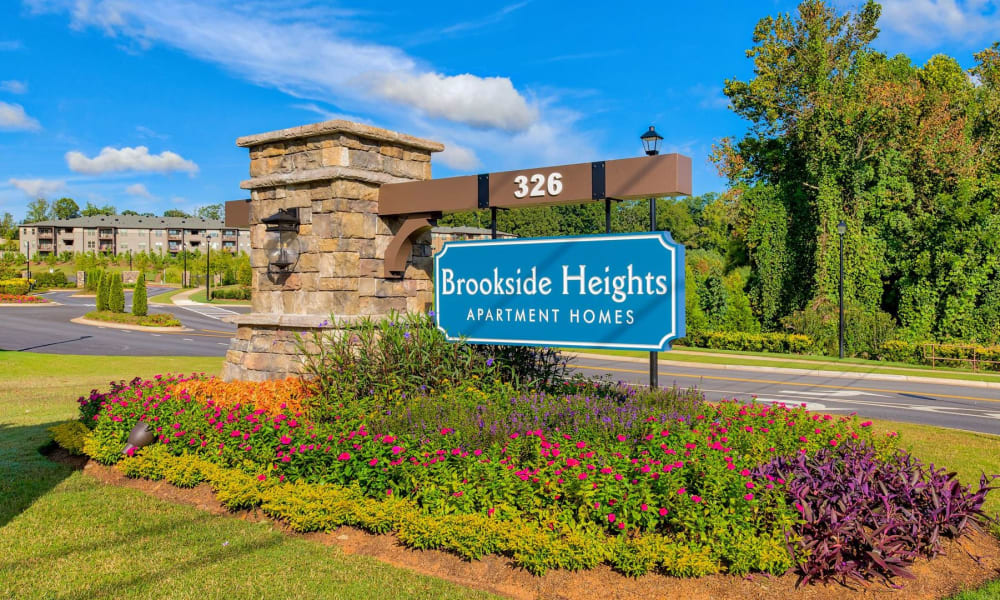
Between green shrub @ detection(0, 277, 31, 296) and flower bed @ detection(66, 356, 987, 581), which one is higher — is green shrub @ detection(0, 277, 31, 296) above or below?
above

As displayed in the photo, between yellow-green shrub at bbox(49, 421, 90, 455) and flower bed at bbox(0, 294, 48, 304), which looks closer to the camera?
yellow-green shrub at bbox(49, 421, 90, 455)

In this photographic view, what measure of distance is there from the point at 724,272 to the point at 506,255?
29.3 m

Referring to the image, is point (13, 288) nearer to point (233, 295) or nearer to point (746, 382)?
point (233, 295)

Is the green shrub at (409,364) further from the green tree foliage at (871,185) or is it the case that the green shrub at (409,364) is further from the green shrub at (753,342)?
the green tree foliage at (871,185)

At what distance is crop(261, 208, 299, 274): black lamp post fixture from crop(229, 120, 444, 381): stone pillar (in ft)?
0.28

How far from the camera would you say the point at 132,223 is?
116m

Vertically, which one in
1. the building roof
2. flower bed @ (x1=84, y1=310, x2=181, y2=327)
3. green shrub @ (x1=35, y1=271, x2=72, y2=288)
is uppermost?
the building roof

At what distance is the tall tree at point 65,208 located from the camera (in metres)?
137

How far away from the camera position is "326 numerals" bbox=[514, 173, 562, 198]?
7.02 m

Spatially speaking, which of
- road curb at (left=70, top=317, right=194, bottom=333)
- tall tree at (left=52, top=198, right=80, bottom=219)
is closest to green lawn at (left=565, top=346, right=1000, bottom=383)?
road curb at (left=70, top=317, right=194, bottom=333)

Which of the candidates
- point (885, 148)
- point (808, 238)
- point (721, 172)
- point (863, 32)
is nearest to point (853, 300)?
point (808, 238)

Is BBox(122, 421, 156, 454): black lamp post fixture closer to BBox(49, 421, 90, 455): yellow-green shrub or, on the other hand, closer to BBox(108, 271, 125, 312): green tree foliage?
BBox(49, 421, 90, 455): yellow-green shrub

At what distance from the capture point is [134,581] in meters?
4.34

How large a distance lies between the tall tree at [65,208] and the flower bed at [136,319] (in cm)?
12319
